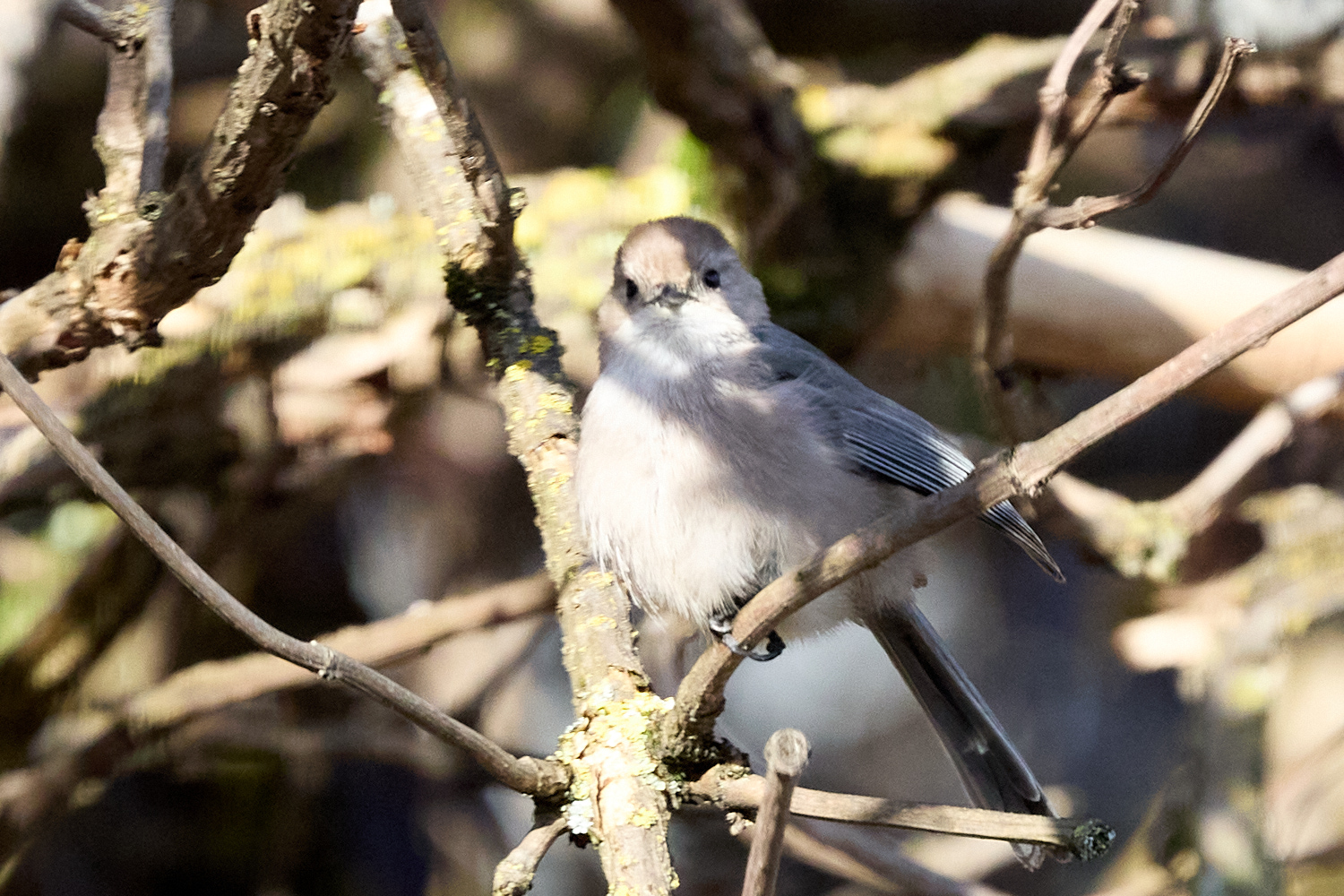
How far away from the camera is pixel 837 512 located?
1.79m

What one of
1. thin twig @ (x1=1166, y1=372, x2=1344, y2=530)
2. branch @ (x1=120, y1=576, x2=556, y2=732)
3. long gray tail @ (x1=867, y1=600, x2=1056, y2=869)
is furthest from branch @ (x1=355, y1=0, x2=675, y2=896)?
thin twig @ (x1=1166, y1=372, x2=1344, y2=530)

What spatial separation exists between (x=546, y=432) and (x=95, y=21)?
3.41ft

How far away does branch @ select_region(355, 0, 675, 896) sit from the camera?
5.23 feet

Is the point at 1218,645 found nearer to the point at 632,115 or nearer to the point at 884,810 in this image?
the point at 884,810

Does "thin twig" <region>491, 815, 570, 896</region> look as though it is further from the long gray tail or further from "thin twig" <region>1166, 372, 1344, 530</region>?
"thin twig" <region>1166, 372, 1344, 530</region>

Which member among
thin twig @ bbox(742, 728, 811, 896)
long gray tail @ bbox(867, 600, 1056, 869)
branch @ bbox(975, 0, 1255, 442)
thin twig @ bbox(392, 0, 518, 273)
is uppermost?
branch @ bbox(975, 0, 1255, 442)

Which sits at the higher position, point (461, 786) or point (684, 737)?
point (461, 786)

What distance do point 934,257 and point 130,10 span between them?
225cm

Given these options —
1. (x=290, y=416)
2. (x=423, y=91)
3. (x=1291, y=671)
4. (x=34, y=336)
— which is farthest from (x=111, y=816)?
(x=1291, y=671)

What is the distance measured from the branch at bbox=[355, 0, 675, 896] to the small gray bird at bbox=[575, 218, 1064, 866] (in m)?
0.12

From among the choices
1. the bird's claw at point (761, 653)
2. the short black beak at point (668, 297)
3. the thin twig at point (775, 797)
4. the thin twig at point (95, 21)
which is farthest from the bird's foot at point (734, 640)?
the thin twig at point (95, 21)

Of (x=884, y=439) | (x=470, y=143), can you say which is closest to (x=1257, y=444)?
(x=884, y=439)

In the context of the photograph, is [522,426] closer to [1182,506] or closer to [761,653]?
[761,653]

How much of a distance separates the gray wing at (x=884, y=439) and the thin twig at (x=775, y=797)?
810 mm
